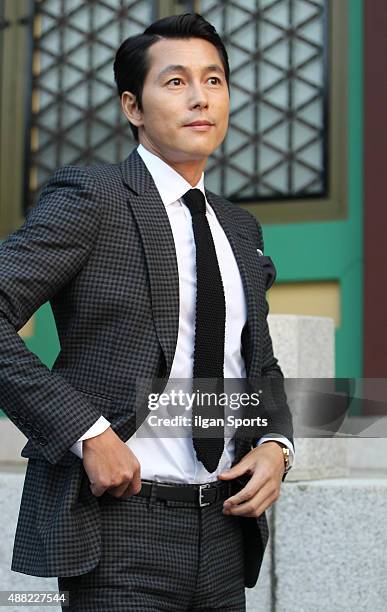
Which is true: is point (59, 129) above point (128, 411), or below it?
above

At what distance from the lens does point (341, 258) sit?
19.5ft

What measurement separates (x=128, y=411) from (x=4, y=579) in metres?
2.28

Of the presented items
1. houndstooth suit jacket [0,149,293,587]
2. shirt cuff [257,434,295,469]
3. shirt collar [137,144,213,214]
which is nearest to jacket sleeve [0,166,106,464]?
houndstooth suit jacket [0,149,293,587]

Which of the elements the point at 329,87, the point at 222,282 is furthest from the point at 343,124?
the point at 222,282

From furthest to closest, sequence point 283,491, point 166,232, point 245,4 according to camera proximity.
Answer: point 245,4, point 283,491, point 166,232

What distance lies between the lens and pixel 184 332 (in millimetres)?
2361

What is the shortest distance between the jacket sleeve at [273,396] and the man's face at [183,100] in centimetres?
46

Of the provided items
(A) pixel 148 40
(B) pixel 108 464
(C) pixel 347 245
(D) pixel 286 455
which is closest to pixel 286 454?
(D) pixel 286 455

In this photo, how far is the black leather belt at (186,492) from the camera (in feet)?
7.40

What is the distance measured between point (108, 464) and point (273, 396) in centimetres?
62

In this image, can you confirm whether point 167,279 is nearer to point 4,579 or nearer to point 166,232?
point 166,232

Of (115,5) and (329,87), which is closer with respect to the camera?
(329,87)

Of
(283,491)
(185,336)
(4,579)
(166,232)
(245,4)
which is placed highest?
(245,4)

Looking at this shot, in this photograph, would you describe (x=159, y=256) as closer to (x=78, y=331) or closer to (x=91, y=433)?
(x=78, y=331)
